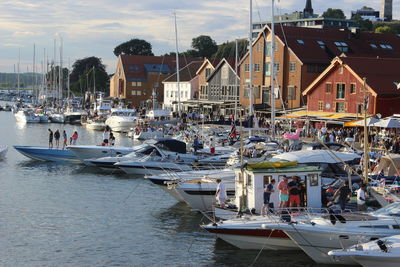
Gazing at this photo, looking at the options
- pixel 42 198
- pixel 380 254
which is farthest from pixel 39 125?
pixel 380 254

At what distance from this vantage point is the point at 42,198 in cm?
3762

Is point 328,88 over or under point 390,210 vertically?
over

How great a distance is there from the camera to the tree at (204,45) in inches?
6442

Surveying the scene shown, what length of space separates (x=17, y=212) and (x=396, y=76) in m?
43.8

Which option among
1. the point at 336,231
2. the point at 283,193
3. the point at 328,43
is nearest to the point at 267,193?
the point at 283,193

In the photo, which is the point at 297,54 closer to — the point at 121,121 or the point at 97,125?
the point at 121,121

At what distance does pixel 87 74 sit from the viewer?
161625 mm

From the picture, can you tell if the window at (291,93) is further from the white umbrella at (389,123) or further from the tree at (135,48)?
the tree at (135,48)

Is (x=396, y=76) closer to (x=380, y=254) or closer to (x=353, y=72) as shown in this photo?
(x=353, y=72)

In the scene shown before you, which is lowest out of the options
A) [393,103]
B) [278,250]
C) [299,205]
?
[278,250]

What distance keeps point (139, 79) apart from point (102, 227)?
9757cm

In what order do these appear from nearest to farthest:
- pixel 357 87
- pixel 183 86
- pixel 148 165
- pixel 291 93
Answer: pixel 148 165 → pixel 357 87 → pixel 291 93 → pixel 183 86

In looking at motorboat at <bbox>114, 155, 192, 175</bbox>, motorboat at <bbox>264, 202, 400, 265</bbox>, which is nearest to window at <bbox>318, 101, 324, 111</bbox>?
motorboat at <bbox>114, 155, 192, 175</bbox>

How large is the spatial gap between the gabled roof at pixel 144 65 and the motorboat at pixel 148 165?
3240 inches
